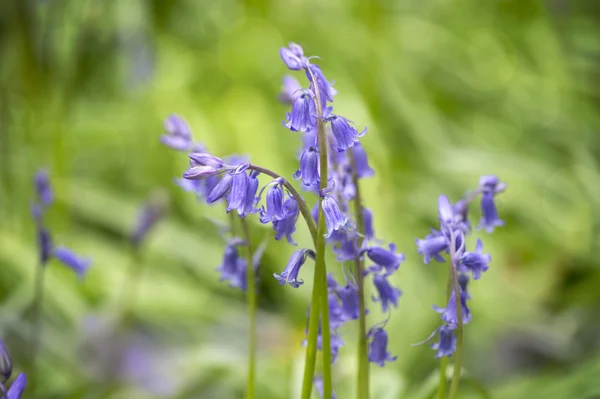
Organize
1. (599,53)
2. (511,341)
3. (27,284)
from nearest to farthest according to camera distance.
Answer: (27,284) → (511,341) → (599,53)

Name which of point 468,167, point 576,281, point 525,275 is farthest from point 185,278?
A: point 576,281

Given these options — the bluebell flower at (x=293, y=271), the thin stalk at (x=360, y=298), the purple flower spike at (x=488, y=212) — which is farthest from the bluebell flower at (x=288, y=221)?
the purple flower spike at (x=488, y=212)

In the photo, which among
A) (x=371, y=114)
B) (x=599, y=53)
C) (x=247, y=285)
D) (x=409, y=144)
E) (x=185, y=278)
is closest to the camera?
(x=247, y=285)

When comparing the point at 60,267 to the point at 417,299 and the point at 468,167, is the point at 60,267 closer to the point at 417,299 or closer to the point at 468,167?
the point at 417,299

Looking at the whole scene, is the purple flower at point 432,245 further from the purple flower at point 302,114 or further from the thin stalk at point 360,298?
the purple flower at point 302,114

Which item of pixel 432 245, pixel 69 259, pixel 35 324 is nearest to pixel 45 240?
pixel 69 259

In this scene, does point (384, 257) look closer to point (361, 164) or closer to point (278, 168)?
point (361, 164)

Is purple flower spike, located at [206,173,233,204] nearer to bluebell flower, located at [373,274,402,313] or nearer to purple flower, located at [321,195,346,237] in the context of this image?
purple flower, located at [321,195,346,237]
